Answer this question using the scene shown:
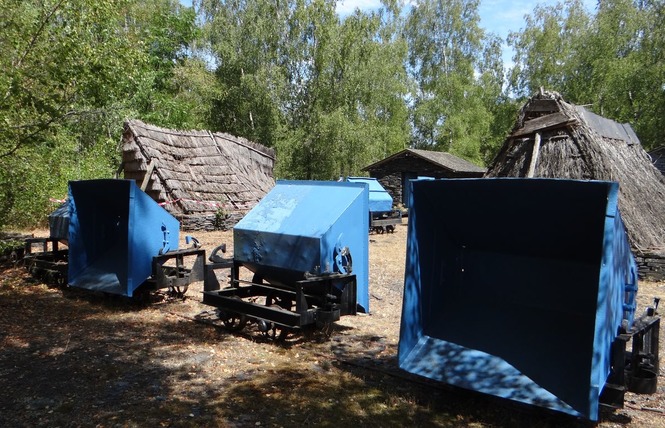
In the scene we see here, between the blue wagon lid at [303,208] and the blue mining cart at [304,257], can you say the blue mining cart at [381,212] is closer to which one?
the blue wagon lid at [303,208]

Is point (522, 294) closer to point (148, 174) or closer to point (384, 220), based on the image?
point (384, 220)

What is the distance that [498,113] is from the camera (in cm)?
4972

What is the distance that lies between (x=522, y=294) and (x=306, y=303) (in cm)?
265

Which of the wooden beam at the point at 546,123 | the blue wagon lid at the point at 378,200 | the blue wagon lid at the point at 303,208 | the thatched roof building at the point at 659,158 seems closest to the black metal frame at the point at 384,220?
the blue wagon lid at the point at 378,200

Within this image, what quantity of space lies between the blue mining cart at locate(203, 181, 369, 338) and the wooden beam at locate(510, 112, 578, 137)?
961 cm

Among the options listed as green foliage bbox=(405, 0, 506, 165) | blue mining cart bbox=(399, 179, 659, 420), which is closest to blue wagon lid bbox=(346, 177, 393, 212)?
blue mining cart bbox=(399, 179, 659, 420)

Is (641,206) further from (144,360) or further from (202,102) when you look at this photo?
(202,102)

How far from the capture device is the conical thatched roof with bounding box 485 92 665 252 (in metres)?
13.7

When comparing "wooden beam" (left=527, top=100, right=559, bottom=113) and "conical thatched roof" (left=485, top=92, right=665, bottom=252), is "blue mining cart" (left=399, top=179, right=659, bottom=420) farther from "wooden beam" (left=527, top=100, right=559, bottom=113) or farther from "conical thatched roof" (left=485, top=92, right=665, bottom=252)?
"wooden beam" (left=527, top=100, right=559, bottom=113)

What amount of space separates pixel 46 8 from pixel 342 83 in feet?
94.0

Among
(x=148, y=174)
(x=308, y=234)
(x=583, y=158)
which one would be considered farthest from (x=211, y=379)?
(x=148, y=174)

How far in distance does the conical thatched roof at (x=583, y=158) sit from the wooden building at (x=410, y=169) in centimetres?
1713

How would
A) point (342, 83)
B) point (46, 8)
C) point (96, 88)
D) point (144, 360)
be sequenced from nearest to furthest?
point (144, 360) → point (46, 8) → point (96, 88) → point (342, 83)

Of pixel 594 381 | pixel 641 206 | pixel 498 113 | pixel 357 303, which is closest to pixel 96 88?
pixel 357 303
